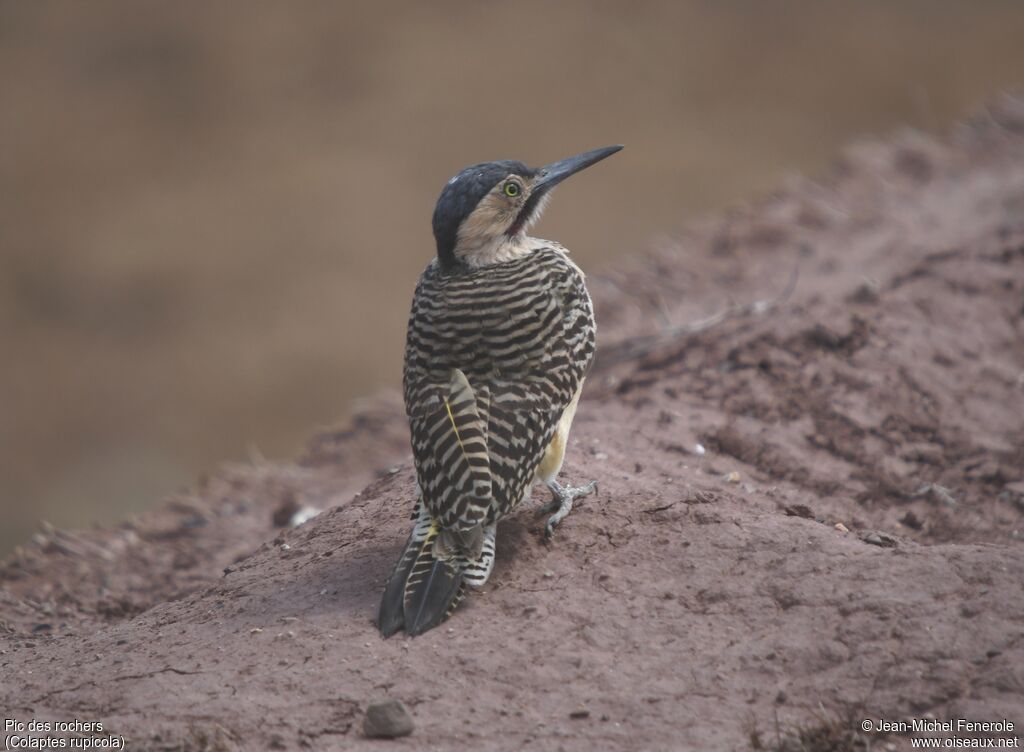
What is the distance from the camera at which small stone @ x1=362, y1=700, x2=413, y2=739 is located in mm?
4184

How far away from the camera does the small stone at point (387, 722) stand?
13.7 ft

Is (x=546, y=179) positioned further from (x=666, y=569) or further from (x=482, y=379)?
(x=666, y=569)

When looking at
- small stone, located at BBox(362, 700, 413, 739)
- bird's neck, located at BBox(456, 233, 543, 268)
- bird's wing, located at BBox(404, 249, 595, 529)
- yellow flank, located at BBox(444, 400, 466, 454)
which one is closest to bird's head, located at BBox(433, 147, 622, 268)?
bird's neck, located at BBox(456, 233, 543, 268)

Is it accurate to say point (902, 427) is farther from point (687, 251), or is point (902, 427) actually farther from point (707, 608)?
point (687, 251)

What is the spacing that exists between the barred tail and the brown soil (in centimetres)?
8

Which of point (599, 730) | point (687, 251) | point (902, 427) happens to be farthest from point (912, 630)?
point (687, 251)

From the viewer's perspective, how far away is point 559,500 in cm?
555

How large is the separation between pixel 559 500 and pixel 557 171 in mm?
1760

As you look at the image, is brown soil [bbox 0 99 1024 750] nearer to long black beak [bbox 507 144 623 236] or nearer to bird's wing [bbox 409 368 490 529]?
bird's wing [bbox 409 368 490 529]

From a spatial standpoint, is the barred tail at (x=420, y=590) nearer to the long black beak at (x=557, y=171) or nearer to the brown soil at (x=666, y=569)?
the brown soil at (x=666, y=569)

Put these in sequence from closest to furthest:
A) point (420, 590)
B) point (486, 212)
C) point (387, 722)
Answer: point (387, 722) → point (420, 590) → point (486, 212)

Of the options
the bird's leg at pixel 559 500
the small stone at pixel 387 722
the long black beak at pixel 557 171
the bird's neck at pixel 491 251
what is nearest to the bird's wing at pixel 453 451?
the bird's leg at pixel 559 500

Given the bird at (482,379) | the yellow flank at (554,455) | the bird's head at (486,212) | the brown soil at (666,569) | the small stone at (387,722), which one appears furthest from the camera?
the bird's head at (486,212)

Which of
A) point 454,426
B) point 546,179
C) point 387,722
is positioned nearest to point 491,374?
point 454,426
